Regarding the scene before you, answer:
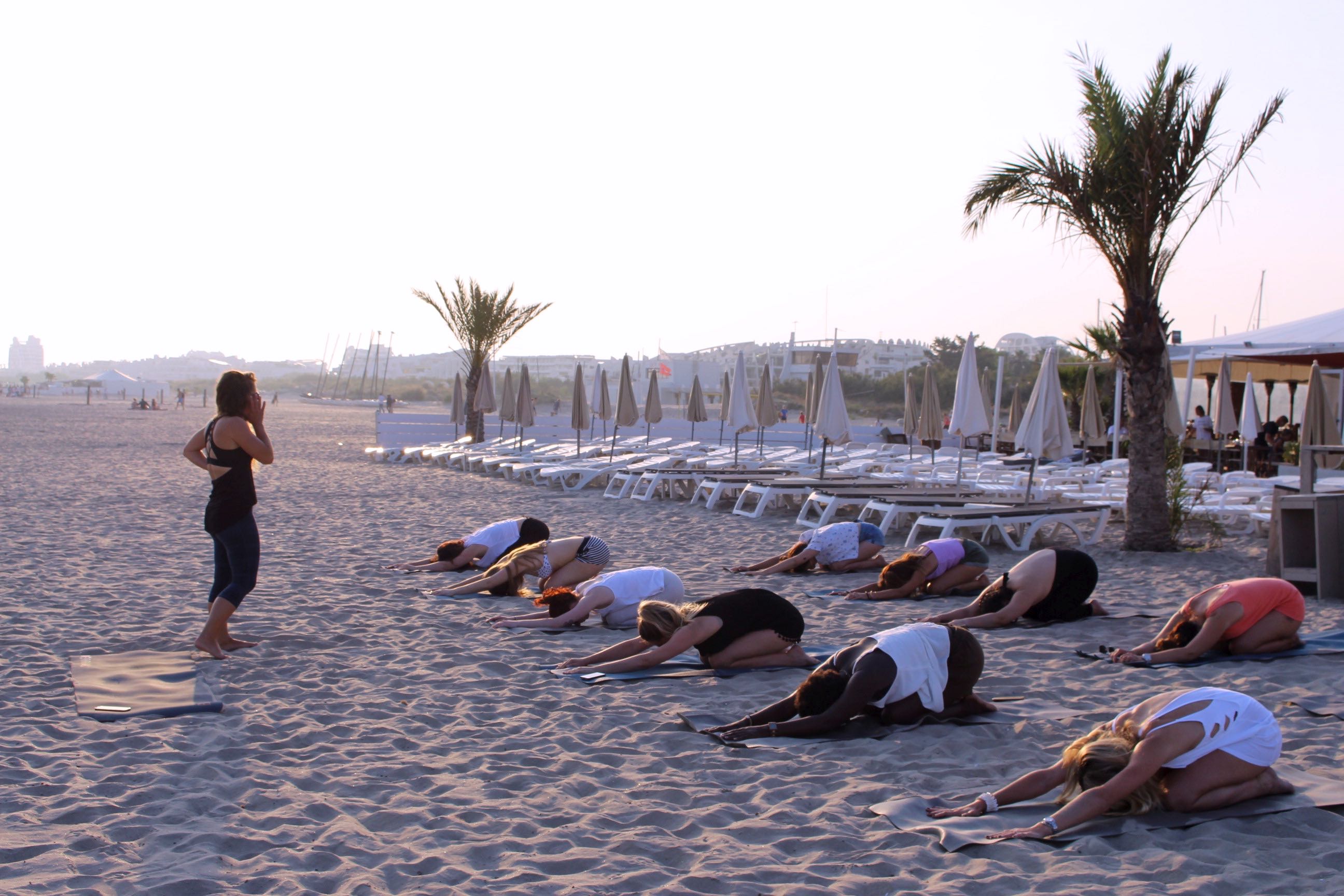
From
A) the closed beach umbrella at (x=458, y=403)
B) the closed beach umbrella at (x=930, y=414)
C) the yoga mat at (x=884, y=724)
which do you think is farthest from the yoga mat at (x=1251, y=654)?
the closed beach umbrella at (x=458, y=403)

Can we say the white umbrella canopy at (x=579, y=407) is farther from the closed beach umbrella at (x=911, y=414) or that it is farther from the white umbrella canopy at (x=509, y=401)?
the closed beach umbrella at (x=911, y=414)

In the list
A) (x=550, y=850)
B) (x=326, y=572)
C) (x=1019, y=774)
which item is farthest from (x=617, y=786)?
(x=326, y=572)

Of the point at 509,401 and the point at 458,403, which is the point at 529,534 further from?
the point at 458,403

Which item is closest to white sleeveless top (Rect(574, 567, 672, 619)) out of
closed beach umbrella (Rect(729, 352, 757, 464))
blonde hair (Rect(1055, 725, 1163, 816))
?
blonde hair (Rect(1055, 725, 1163, 816))

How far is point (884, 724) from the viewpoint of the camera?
4188mm

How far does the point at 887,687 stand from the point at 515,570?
11.2ft

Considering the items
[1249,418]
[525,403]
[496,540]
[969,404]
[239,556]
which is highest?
[525,403]

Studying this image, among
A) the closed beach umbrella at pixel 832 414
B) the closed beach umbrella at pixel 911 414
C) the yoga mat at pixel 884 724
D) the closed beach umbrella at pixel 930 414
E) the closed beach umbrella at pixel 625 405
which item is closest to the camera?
the yoga mat at pixel 884 724

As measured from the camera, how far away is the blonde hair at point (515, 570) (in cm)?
695

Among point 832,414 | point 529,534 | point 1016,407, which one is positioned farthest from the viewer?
point 1016,407

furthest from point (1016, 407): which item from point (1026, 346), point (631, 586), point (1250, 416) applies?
point (1026, 346)

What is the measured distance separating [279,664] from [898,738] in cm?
298

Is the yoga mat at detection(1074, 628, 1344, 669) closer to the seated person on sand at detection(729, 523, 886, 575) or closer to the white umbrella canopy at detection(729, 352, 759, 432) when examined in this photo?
the seated person on sand at detection(729, 523, 886, 575)

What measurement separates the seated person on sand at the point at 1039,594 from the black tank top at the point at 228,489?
3.88 m
